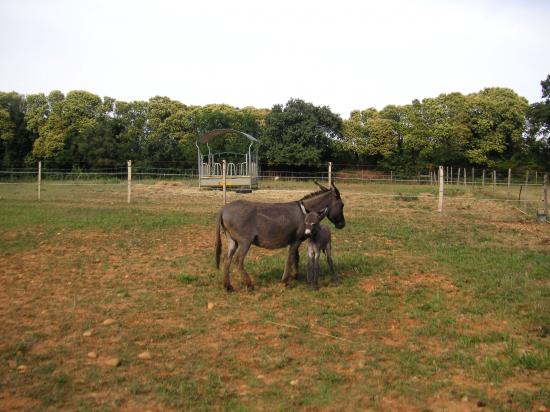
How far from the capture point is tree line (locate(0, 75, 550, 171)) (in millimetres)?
42469

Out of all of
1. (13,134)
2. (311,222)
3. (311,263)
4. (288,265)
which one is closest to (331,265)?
(311,263)

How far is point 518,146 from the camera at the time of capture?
148ft

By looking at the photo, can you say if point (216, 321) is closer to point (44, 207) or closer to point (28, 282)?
point (28, 282)

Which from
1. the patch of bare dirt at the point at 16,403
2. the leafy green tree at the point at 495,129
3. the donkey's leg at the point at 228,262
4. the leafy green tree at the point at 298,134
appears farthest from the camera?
the leafy green tree at the point at 495,129

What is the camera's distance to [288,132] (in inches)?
1673

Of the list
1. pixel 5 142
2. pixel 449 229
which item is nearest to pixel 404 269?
pixel 449 229

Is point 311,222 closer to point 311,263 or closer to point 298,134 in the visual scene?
point 311,263

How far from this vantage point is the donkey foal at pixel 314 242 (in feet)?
25.1

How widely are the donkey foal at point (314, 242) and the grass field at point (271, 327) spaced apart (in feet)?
1.04

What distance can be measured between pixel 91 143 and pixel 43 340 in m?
38.4

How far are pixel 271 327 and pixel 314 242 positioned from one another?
228 cm

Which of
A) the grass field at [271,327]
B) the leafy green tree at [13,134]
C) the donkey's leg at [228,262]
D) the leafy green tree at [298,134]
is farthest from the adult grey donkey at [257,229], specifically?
the leafy green tree at [13,134]

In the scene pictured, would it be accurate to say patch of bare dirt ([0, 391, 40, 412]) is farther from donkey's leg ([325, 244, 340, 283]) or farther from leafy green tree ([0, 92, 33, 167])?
leafy green tree ([0, 92, 33, 167])

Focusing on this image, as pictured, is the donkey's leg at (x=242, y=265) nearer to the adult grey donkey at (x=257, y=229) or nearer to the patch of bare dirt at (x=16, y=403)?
the adult grey donkey at (x=257, y=229)
